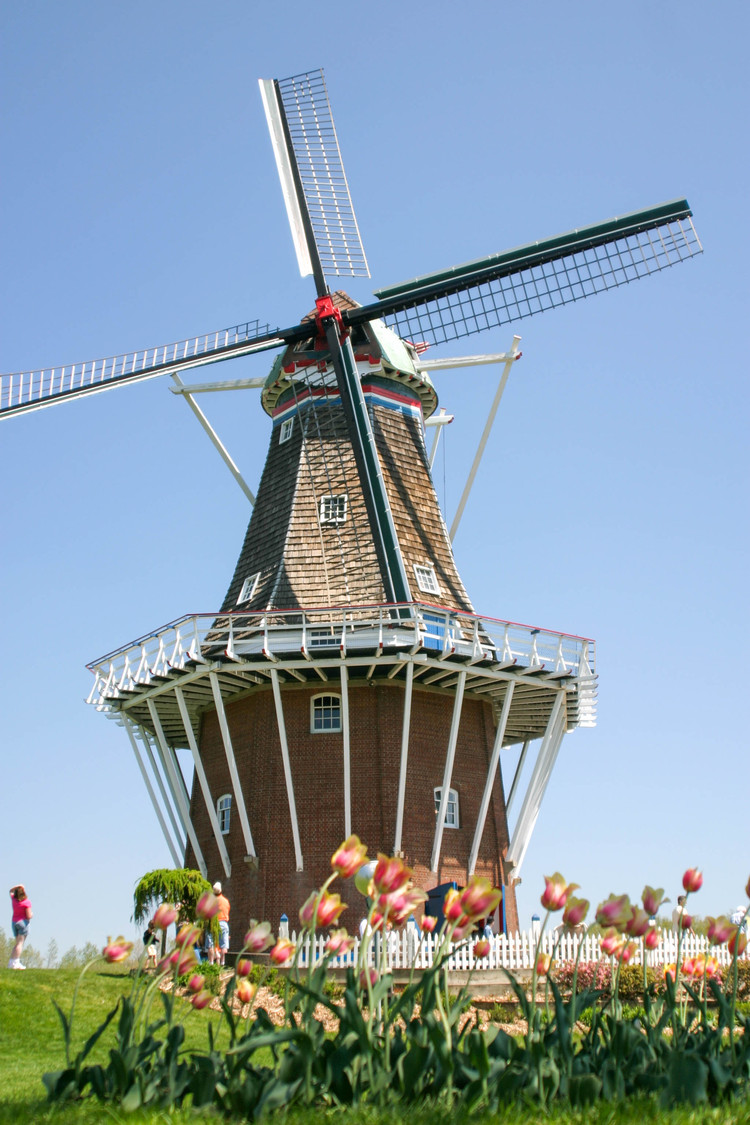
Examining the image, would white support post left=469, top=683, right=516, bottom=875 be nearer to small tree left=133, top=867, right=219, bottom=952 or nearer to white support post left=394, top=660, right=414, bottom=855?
white support post left=394, top=660, right=414, bottom=855

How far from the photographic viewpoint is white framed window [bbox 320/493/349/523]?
23.7 meters

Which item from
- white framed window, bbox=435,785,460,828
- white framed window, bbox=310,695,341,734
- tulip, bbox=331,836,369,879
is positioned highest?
white framed window, bbox=310,695,341,734

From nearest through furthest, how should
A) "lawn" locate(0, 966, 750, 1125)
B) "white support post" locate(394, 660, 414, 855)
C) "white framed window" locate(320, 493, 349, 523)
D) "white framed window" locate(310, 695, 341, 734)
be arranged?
"lawn" locate(0, 966, 750, 1125) < "white support post" locate(394, 660, 414, 855) < "white framed window" locate(310, 695, 341, 734) < "white framed window" locate(320, 493, 349, 523)

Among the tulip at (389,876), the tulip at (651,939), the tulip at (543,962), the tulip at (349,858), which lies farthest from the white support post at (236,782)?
the tulip at (389,876)

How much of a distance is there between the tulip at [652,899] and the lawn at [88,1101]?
107 centimetres

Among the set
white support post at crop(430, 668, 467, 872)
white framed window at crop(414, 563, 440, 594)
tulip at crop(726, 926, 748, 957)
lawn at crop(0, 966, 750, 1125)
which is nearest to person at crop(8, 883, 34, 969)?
lawn at crop(0, 966, 750, 1125)

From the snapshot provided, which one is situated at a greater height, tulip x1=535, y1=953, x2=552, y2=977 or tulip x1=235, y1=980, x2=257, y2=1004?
tulip x1=235, y1=980, x2=257, y2=1004

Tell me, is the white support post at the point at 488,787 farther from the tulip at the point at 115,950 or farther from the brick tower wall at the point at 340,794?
the tulip at the point at 115,950

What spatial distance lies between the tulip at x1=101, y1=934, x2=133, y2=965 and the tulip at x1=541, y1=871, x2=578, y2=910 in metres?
2.32

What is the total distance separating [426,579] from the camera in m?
23.4


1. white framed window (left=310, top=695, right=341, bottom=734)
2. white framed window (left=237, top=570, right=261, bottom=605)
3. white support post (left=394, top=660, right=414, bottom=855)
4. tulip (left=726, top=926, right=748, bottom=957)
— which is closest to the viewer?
tulip (left=726, top=926, right=748, bottom=957)

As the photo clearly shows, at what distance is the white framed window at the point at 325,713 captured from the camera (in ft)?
70.9

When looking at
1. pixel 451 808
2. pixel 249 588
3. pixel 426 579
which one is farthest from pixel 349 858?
pixel 249 588

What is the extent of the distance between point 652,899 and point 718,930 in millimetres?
393
